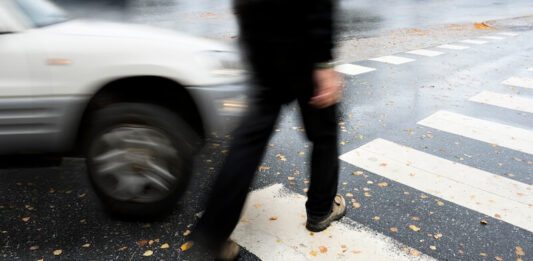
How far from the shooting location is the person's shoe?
2725 mm

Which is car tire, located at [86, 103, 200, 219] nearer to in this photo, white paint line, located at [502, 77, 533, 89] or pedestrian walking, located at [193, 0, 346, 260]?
pedestrian walking, located at [193, 0, 346, 260]

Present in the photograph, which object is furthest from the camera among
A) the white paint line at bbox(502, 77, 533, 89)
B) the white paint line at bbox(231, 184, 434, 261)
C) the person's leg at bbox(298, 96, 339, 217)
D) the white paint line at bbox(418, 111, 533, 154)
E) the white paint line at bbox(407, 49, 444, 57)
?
the white paint line at bbox(407, 49, 444, 57)

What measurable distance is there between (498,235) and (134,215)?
2.53 m

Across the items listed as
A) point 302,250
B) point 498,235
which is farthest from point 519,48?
point 302,250

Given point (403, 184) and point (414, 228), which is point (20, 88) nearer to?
point (414, 228)

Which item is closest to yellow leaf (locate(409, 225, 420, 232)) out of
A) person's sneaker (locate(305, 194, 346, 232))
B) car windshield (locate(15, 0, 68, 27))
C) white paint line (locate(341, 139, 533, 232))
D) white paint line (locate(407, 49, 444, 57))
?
person's sneaker (locate(305, 194, 346, 232))

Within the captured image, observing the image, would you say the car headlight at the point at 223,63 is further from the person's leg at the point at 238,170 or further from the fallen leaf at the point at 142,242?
the fallen leaf at the point at 142,242

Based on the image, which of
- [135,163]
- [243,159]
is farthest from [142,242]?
[243,159]

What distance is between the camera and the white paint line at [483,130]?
506cm

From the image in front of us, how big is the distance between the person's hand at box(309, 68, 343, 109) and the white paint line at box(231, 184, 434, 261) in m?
1.02

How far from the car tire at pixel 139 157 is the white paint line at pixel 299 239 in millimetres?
588

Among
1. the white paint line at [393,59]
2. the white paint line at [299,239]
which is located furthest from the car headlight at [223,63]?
the white paint line at [393,59]

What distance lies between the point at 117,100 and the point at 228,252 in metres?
1.30

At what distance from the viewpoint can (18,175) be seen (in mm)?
4027
